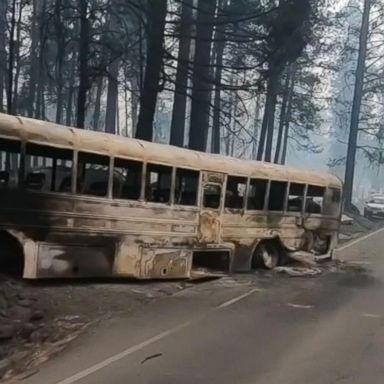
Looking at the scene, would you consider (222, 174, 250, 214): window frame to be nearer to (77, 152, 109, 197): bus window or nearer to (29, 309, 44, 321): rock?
(77, 152, 109, 197): bus window

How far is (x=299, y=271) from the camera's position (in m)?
17.7

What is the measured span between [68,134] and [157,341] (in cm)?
455

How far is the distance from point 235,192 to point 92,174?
13.7 feet

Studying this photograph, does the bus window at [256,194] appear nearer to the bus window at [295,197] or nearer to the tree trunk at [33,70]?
the bus window at [295,197]

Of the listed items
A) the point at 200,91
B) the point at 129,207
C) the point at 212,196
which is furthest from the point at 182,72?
the point at 129,207

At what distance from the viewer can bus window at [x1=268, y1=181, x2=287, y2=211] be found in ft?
57.5

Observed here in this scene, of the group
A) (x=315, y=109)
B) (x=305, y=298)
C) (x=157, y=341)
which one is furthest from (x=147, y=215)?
(x=315, y=109)

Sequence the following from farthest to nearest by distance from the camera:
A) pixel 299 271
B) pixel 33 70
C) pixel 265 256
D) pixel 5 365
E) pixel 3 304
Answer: pixel 33 70 → pixel 265 256 → pixel 299 271 → pixel 3 304 → pixel 5 365

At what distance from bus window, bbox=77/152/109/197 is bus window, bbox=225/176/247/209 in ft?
11.5

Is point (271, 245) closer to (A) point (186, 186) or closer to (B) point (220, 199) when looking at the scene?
(B) point (220, 199)

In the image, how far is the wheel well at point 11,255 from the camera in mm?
11906

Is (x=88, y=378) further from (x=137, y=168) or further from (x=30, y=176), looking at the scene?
(x=137, y=168)

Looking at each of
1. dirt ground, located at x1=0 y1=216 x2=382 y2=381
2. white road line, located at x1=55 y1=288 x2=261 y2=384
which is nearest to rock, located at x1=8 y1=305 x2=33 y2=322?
dirt ground, located at x1=0 y1=216 x2=382 y2=381

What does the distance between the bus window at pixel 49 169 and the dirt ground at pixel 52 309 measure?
158 centimetres
